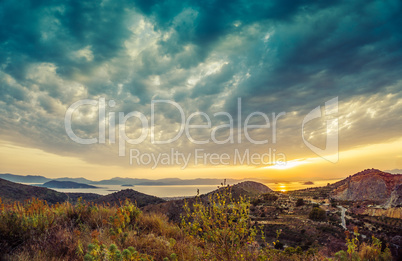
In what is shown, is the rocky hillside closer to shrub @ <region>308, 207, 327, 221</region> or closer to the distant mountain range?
shrub @ <region>308, 207, 327, 221</region>

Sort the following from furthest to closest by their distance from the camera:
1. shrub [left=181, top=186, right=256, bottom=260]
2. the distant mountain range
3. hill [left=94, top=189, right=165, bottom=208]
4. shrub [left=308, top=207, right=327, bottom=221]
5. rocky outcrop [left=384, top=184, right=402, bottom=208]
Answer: rocky outcrop [left=384, top=184, right=402, bottom=208] → shrub [left=308, top=207, right=327, bottom=221] → hill [left=94, top=189, right=165, bottom=208] → the distant mountain range → shrub [left=181, top=186, right=256, bottom=260]

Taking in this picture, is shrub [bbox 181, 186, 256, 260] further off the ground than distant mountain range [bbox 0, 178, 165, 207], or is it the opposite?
shrub [bbox 181, 186, 256, 260]

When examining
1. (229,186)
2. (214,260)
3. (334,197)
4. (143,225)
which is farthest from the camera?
(334,197)

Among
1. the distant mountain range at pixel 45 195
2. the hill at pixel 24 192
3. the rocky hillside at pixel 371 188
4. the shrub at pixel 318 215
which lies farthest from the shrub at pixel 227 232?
the rocky hillside at pixel 371 188

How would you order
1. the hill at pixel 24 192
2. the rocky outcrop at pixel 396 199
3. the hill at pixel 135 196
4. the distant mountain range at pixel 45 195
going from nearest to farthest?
1. the distant mountain range at pixel 45 195
2. the hill at pixel 24 192
3. the hill at pixel 135 196
4. the rocky outcrop at pixel 396 199

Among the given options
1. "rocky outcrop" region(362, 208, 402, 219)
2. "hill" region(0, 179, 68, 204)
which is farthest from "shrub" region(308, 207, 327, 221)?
"hill" region(0, 179, 68, 204)

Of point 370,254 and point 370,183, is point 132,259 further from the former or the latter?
point 370,183

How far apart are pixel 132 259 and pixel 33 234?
3506 millimetres

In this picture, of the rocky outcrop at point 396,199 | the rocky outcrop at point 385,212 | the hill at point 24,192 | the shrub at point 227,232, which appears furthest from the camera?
the rocky outcrop at point 396,199

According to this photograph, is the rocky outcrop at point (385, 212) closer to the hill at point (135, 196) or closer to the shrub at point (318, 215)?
the shrub at point (318, 215)

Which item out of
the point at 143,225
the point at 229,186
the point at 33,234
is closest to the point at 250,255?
the point at 229,186

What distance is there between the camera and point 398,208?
39.0 metres

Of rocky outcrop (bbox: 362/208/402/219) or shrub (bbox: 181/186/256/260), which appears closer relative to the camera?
shrub (bbox: 181/186/256/260)

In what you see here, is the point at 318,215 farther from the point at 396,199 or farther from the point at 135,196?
the point at 135,196
